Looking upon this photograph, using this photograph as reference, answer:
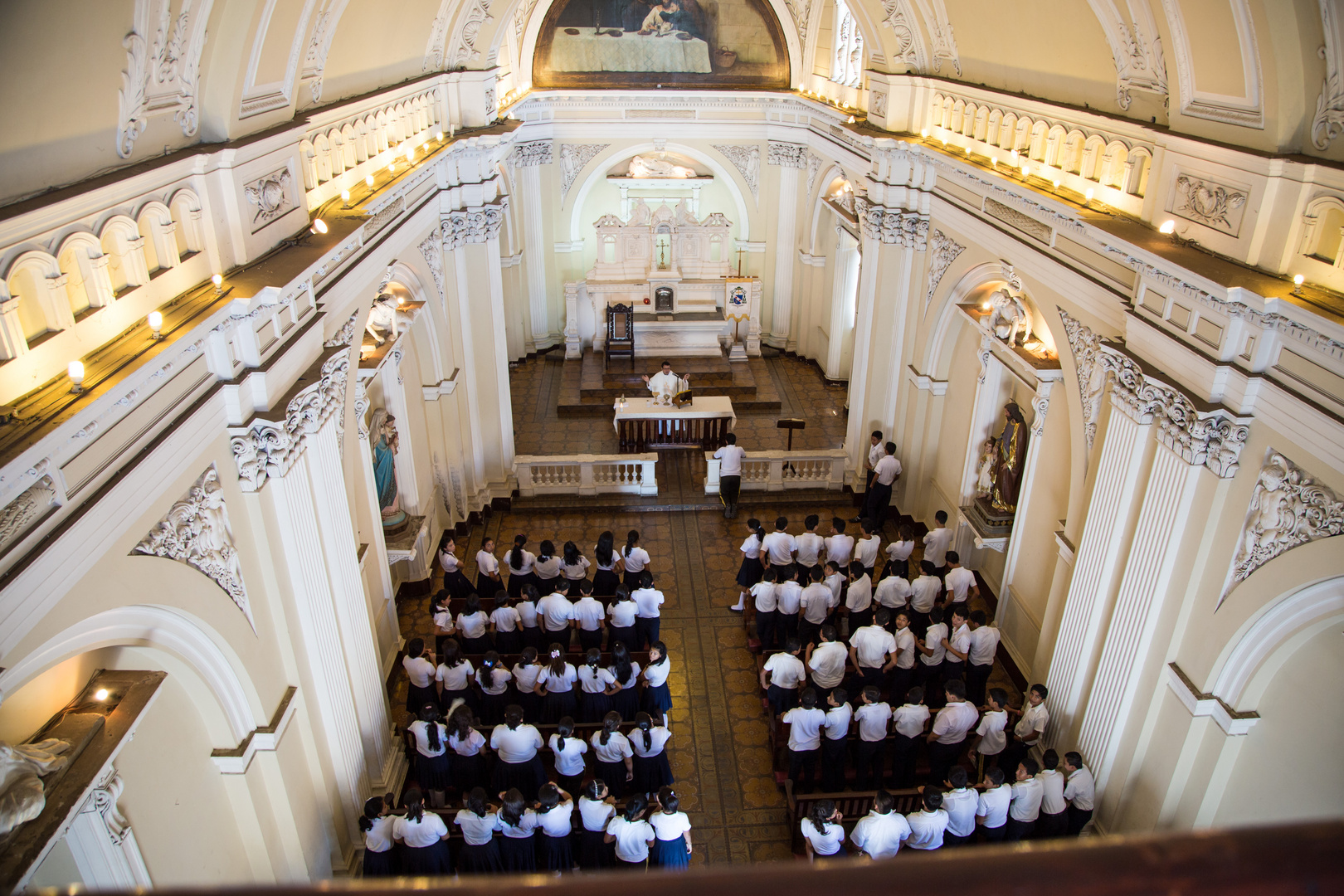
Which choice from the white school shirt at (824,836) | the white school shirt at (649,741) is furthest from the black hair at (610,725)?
the white school shirt at (824,836)

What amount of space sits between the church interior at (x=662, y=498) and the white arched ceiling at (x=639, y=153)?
5.46 meters

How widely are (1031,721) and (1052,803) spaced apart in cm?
94

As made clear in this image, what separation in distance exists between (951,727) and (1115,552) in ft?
6.47

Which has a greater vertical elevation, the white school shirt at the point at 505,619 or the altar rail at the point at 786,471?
the white school shirt at the point at 505,619

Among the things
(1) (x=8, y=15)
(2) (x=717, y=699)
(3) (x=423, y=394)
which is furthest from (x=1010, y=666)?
(1) (x=8, y=15)

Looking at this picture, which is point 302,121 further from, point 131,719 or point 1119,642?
point 1119,642

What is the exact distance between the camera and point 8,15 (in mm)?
3670

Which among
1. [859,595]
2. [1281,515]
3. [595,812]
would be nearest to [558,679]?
[595,812]

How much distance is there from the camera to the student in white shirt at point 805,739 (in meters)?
7.28

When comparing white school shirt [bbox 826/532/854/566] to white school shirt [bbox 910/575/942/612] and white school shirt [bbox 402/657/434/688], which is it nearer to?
white school shirt [bbox 910/575/942/612]

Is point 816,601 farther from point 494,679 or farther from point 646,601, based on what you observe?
point 494,679

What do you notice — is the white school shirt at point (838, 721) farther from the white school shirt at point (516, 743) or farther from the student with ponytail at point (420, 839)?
the student with ponytail at point (420, 839)

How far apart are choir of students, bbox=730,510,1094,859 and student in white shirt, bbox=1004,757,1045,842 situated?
0.01m

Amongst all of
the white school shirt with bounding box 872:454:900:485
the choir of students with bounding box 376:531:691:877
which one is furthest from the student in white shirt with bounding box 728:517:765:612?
the white school shirt with bounding box 872:454:900:485
